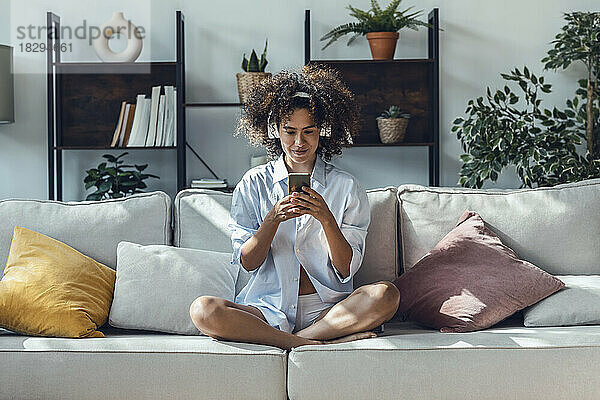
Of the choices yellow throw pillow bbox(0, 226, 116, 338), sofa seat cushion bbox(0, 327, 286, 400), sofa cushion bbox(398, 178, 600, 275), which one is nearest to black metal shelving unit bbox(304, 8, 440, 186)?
sofa cushion bbox(398, 178, 600, 275)

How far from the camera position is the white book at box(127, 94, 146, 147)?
3.97 metres

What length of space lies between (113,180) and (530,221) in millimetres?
2122

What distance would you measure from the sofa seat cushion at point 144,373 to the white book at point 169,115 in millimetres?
1834

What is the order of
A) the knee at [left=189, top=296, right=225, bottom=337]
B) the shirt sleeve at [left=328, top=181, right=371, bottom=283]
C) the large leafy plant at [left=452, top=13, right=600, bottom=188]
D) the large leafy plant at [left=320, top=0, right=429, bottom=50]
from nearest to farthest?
the knee at [left=189, top=296, right=225, bottom=337] → the shirt sleeve at [left=328, top=181, right=371, bottom=283] → the large leafy plant at [left=452, top=13, right=600, bottom=188] → the large leafy plant at [left=320, top=0, right=429, bottom=50]

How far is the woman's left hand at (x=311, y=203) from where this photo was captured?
8.04ft

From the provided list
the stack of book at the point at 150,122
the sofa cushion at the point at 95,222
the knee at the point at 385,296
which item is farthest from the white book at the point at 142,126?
the knee at the point at 385,296

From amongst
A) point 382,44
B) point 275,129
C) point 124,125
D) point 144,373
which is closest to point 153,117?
point 124,125

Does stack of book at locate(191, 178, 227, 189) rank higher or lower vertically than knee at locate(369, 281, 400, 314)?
higher

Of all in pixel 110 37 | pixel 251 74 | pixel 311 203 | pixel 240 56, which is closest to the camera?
pixel 311 203

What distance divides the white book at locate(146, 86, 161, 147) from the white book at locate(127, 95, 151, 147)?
2cm

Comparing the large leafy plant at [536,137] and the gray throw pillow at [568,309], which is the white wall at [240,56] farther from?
the gray throw pillow at [568,309]

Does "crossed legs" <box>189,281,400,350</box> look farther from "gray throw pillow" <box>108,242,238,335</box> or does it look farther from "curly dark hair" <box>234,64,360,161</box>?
"curly dark hair" <box>234,64,360,161</box>

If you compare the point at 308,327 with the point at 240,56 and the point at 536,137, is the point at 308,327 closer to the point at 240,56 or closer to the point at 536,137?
the point at 536,137

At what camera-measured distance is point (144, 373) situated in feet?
7.42
